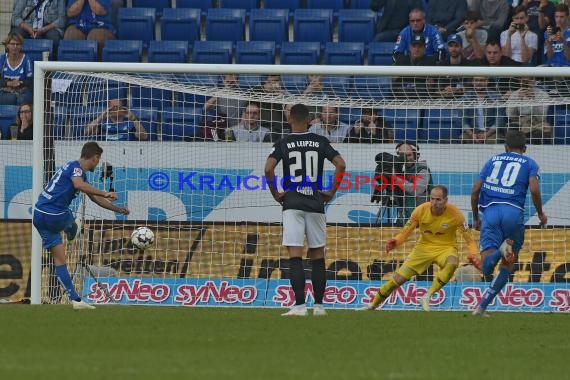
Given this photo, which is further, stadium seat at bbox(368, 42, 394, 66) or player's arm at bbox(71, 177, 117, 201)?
stadium seat at bbox(368, 42, 394, 66)

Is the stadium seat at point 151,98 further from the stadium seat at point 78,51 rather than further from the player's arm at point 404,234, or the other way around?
the player's arm at point 404,234

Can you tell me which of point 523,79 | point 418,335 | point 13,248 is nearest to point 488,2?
point 523,79

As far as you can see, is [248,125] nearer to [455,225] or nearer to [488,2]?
[455,225]

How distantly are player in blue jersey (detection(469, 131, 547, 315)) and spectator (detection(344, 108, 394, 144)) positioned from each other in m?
3.77

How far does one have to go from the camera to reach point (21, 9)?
23.5 metres

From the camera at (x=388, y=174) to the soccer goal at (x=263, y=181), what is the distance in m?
0.02

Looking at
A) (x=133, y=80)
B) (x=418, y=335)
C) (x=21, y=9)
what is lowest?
(x=418, y=335)

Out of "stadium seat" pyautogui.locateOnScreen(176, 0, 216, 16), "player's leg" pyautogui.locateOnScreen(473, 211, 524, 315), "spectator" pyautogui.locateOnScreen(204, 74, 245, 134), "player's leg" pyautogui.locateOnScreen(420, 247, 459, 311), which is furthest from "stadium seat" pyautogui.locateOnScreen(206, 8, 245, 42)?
"player's leg" pyautogui.locateOnScreen(473, 211, 524, 315)

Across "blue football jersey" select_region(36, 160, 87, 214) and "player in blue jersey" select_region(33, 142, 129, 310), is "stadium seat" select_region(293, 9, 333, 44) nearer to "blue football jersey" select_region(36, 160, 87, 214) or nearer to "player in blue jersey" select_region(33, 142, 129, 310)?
"player in blue jersey" select_region(33, 142, 129, 310)

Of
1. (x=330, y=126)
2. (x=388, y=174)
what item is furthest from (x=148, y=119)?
(x=388, y=174)

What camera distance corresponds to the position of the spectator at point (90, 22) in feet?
75.3

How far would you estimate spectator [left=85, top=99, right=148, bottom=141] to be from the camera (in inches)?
721

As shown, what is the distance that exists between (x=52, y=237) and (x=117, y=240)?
3302 millimetres

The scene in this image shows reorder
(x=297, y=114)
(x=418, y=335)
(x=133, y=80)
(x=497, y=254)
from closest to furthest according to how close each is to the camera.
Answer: (x=418, y=335) < (x=297, y=114) < (x=497, y=254) < (x=133, y=80)
